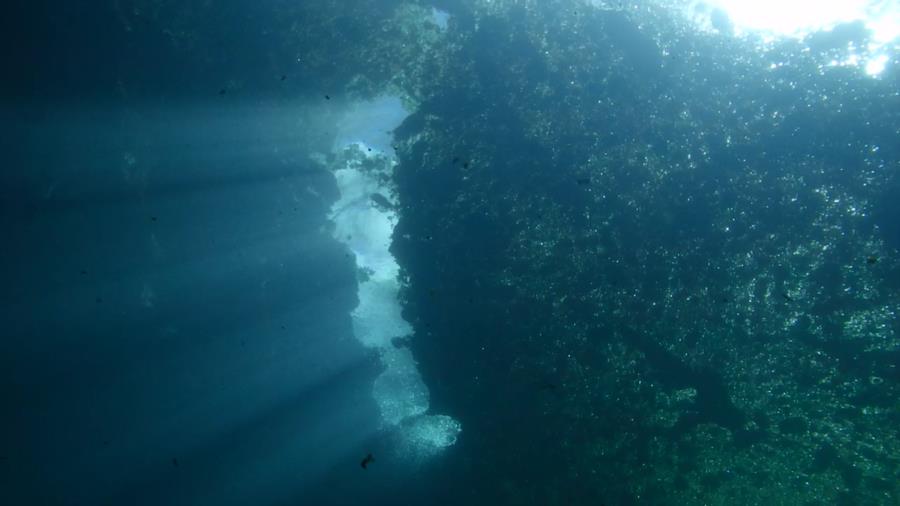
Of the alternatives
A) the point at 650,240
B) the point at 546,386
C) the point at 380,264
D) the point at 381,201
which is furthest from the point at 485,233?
the point at 380,264

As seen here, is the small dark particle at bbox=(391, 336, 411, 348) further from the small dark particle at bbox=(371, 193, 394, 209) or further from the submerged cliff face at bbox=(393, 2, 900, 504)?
the small dark particle at bbox=(371, 193, 394, 209)

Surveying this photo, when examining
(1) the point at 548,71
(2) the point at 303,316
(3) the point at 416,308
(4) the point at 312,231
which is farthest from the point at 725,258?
(2) the point at 303,316

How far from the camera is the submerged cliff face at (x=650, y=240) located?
9.01 m

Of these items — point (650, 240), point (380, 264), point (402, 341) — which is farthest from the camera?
point (380, 264)

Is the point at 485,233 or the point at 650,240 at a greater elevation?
the point at 485,233

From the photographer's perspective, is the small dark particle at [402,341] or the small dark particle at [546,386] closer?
the small dark particle at [546,386]

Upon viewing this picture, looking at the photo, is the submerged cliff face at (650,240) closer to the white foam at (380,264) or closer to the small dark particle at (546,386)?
the small dark particle at (546,386)

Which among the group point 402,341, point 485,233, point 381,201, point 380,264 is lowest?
point 485,233

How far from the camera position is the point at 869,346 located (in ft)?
34.3

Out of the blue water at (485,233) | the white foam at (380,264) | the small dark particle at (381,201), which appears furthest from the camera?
the small dark particle at (381,201)

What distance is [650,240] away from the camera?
10.2m

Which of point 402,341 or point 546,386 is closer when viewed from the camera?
point 546,386

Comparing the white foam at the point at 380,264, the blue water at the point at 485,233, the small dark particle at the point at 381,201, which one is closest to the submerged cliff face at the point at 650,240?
the blue water at the point at 485,233

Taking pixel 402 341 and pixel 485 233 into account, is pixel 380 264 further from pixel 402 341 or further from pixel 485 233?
pixel 485 233
